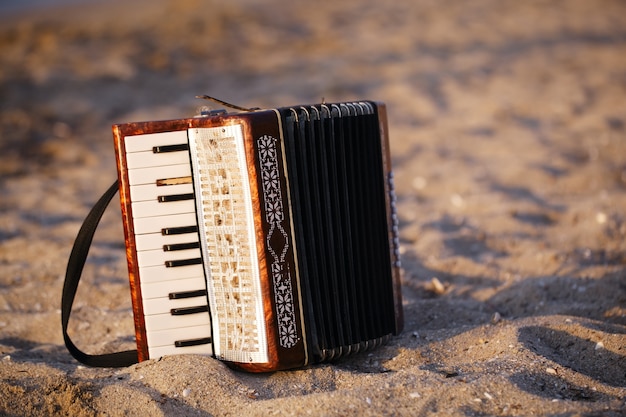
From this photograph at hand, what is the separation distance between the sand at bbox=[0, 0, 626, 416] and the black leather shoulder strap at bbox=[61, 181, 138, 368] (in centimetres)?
6

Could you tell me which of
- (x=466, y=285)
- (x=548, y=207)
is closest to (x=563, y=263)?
(x=466, y=285)

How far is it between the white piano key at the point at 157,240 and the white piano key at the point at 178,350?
429 mm

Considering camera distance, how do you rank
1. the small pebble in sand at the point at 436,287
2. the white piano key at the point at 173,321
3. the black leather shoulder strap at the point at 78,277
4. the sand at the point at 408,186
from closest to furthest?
the sand at the point at 408,186, the white piano key at the point at 173,321, the black leather shoulder strap at the point at 78,277, the small pebble in sand at the point at 436,287

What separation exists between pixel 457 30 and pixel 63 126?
5.50 m

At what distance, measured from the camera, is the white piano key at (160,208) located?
9.40 feet

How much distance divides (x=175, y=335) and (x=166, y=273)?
27 centimetres

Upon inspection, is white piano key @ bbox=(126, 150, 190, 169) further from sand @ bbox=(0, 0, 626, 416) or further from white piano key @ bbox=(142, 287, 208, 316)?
sand @ bbox=(0, 0, 626, 416)

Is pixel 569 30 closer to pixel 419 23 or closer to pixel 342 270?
pixel 419 23

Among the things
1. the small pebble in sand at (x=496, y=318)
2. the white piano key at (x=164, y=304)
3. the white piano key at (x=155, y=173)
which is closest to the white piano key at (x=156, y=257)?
the white piano key at (x=164, y=304)

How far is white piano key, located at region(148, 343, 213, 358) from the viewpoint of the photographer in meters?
2.99

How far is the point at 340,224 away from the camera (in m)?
3.09

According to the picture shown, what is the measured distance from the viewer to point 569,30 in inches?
391

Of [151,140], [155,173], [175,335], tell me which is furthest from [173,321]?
[151,140]

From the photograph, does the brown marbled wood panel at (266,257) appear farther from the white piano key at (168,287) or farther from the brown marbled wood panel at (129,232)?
the brown marbled wood panel at (129,232)
